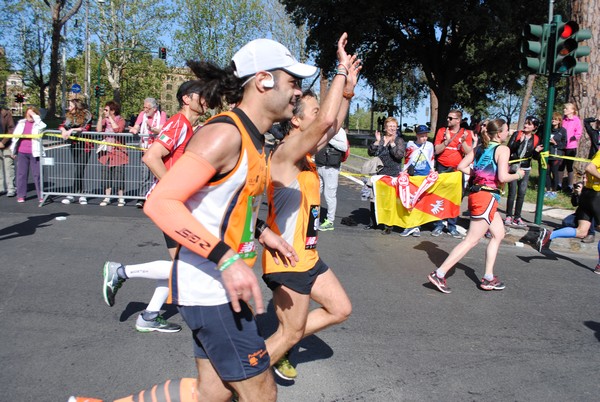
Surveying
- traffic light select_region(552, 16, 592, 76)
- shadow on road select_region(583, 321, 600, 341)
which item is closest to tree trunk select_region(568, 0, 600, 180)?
traffic light select_region(552, 16, 592, 76)

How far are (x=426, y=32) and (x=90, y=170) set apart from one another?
24766 millimetres

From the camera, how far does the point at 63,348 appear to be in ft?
13.6

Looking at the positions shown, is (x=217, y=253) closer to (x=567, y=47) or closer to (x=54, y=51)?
(x=567, y=47)

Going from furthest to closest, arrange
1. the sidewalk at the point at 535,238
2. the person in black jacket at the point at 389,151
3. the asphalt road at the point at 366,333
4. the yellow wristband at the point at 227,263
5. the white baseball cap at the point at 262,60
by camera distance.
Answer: the person in black jacket at the point at 389,151
the sidewalk at the point at 535,238
the asphalt road at the point at 366,333
the white baseball cap at the point at 262,60
the yellow wristband at the point at 227,263

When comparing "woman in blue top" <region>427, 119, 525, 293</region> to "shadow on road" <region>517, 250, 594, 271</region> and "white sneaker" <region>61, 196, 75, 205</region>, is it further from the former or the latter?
"white sneaker" <region>61, 196, 75, 205</region>

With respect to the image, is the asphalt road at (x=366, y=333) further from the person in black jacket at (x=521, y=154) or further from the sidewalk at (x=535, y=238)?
the person in black jacket at (x=521, y=154)

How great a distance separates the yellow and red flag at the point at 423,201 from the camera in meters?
8.73

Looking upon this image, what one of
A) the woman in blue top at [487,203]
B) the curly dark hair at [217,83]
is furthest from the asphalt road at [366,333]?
the curly dark hair at [217,83]

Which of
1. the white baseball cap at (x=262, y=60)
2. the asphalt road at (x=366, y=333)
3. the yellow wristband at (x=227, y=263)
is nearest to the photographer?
the yellow wristband at (x=227, y=263)

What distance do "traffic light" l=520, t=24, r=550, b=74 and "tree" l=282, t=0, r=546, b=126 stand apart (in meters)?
16.8

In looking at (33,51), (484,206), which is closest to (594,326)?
(484,206)

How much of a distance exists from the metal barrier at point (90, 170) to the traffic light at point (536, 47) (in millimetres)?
6837

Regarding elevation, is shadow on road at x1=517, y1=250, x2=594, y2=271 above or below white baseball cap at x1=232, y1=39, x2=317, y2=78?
below

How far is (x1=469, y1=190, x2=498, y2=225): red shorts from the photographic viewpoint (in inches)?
237
